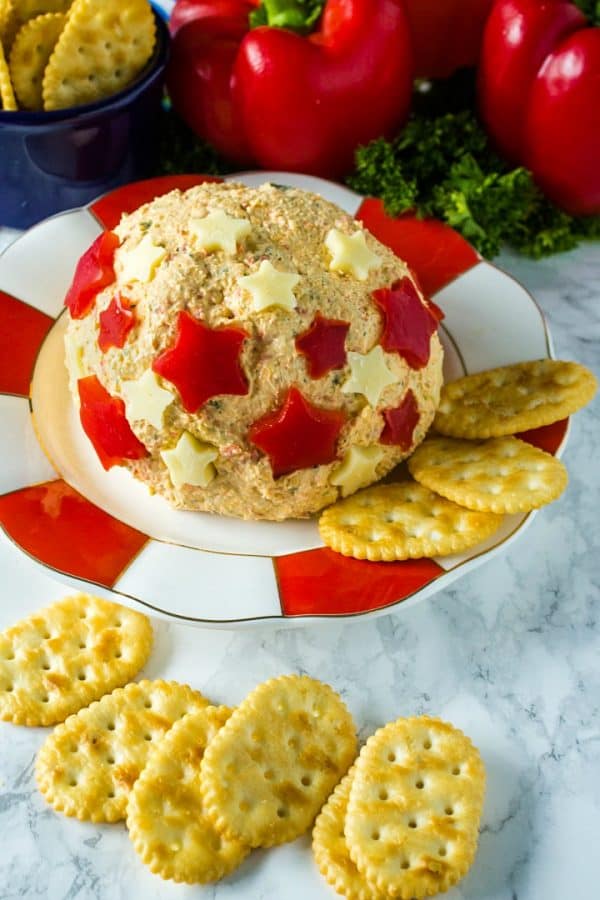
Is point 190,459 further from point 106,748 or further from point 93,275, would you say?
point 106,748

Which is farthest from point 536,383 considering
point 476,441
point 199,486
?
point 199,486

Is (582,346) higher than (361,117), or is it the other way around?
(361,117)

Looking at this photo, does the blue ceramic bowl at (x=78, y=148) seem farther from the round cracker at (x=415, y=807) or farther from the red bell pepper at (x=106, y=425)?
the round cracker at (x=415, y=807)

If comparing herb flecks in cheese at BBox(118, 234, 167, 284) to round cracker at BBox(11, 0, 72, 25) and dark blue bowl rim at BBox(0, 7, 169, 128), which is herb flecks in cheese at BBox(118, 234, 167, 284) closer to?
dark blue bowl rim at BBox(0, 7, 169, 128)

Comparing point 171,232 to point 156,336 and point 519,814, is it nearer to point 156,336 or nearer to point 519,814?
point 156,336

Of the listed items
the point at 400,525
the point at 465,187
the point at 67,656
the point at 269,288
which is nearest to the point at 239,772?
the point at 67,656

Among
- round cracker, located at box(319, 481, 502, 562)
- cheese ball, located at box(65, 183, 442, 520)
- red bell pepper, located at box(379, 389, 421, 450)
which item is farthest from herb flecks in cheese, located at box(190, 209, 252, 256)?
round cracker, located at box(319, 481, 502, 562)
